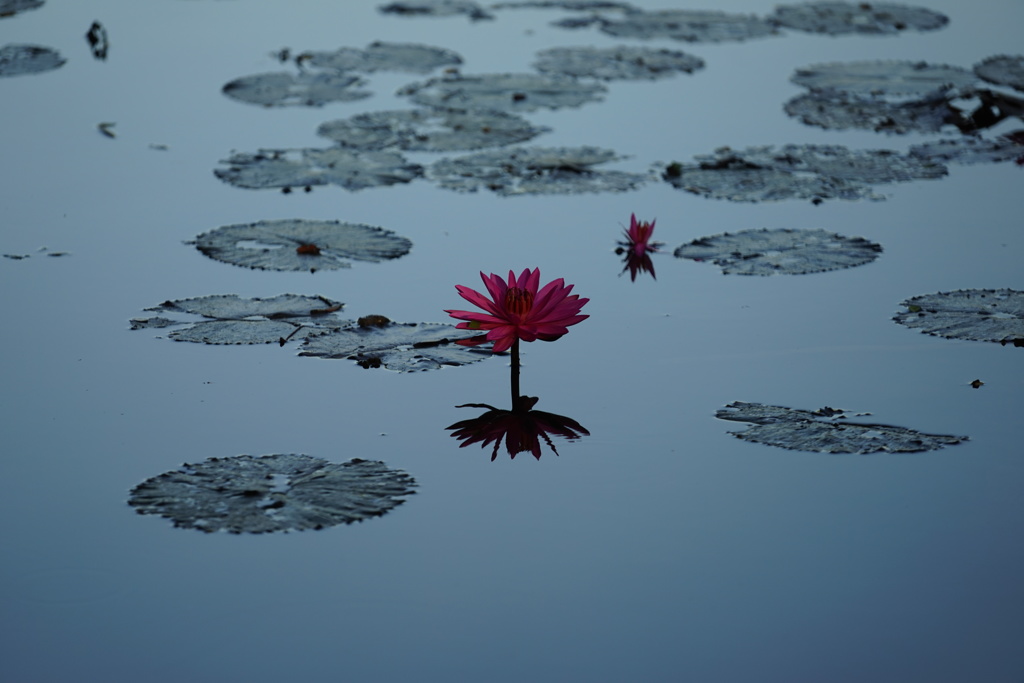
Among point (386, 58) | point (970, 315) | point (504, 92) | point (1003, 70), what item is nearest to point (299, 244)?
point (970, 315)

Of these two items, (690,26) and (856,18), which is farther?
(856,18)

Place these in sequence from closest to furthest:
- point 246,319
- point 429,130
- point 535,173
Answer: point 246,319 < point 535,173 < point 429,130

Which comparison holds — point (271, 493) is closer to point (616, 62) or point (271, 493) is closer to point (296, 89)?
point (296, 89)

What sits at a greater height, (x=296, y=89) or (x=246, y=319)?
(x=296, y=89)

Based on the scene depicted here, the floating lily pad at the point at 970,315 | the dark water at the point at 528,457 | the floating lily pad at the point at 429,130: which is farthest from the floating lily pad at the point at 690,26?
the floating lily pad at the point at 970,315

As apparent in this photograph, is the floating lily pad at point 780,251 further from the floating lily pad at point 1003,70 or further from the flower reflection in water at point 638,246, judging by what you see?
the floating lily pad at point 1003,70

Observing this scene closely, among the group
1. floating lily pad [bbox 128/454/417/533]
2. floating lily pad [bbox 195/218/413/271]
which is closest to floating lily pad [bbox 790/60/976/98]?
floating lily pad [bbox 195/218/413/271]

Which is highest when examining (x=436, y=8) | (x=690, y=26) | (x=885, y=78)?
(x=436, y=8)

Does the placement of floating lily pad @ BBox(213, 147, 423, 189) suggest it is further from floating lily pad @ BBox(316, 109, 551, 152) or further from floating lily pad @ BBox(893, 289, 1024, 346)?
floating lily pad @ BBox(893, 289, 1024, 346)

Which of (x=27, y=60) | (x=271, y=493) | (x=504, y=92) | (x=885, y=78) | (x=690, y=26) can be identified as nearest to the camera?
(x=271, y=493)
